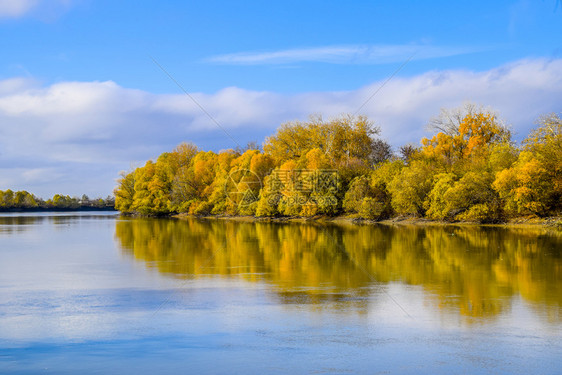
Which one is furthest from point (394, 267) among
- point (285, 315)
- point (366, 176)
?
point (366, 176)

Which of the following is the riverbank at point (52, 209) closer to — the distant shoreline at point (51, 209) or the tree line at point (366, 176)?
the distant shoreline at point (51, 209)

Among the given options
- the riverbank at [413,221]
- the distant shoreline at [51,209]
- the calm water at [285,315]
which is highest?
the distant shoreline at [51,209]

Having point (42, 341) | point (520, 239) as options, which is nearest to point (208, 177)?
point (520, 239)

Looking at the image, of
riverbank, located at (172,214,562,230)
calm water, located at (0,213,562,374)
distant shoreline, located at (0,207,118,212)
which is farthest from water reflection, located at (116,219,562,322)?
distant shoreline, located at (0,207,118,212)

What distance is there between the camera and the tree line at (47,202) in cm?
11956

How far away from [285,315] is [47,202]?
133 meters

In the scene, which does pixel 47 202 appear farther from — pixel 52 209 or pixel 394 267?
pixel 394 267

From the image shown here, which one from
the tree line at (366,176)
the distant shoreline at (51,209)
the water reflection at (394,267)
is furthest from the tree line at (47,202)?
the water reflection at (394,267)

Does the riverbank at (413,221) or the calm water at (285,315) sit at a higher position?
the riverbank at (413,221)

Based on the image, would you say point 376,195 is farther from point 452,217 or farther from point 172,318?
point 172,318

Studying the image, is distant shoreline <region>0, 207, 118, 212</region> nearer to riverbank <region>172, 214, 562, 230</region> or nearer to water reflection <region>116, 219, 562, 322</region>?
riverbank <region>172, 214, 562, 230</region>

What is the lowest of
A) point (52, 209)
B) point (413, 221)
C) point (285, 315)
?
point (285, 315)

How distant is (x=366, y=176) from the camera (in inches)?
2253

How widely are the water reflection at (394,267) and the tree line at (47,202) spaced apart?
341ft
